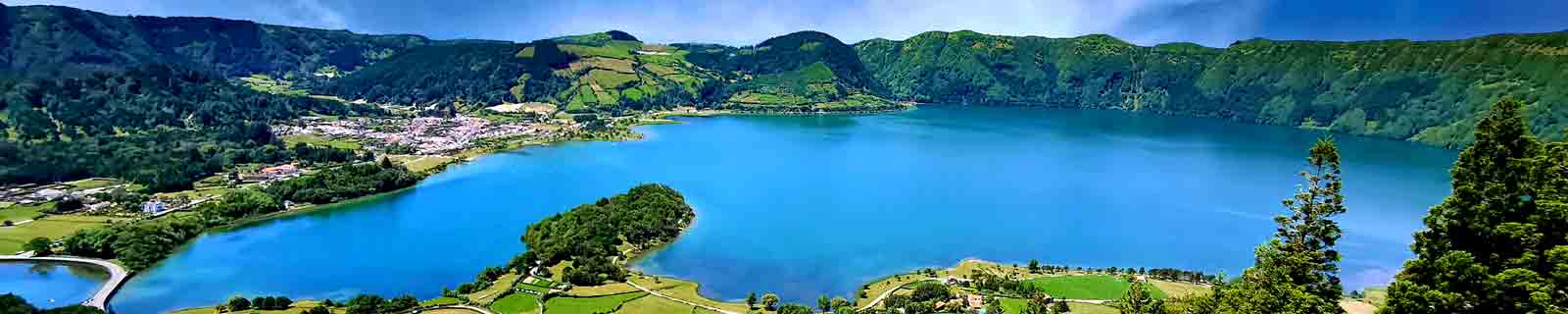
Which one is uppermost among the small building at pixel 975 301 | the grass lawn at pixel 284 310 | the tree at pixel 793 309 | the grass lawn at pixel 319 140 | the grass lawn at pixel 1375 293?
the grass lawn at pixel 319 140

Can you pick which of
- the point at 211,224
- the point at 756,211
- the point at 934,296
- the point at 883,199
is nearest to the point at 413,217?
the point at 211,224

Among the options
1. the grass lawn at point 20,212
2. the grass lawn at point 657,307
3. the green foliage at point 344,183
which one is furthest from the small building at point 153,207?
the grass lawn at point 657,307

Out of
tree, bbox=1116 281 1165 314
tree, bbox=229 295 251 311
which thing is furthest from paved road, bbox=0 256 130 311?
tree, bbox=1116 281 1165 314

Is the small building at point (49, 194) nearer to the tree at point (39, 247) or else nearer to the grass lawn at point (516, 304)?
the tree at point (39, 247)

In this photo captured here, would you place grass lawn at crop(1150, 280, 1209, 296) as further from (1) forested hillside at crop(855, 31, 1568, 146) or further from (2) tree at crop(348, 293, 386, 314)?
(1) forested hillside at crop(855, 31, 1568, 146)

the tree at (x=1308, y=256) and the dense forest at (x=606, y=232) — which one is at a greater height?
the tree at (x=1308, y=256)

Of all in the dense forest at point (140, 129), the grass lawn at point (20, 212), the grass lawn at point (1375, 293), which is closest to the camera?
the grass lawn at point (1375, 293)

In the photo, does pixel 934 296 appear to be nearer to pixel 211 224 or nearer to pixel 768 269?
pixel 768 269
